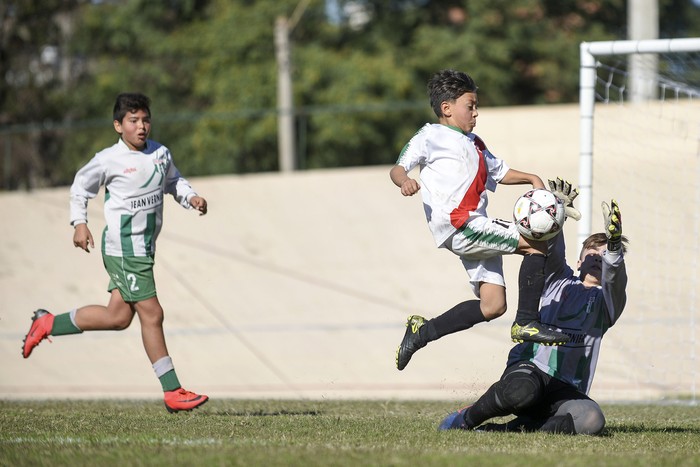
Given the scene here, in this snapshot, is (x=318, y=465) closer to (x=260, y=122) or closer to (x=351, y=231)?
(x=351, y=231)

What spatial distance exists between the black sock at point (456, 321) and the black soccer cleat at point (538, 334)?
16.8 inches

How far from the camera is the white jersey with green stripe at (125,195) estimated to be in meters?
7.30

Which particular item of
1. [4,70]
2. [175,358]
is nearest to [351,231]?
[175,358]

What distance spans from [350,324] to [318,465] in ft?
35.1

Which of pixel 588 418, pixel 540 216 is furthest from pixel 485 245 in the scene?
pixel 588 418

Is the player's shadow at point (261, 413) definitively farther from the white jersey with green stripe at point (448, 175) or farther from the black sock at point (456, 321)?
the white jersey with green stripe at point (448, 175)

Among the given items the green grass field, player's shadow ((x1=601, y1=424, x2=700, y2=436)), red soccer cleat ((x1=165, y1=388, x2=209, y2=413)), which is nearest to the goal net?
player's shadow ((x1=601, y1=424, x2=700, y2=436))

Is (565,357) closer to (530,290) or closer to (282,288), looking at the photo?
(530,290)

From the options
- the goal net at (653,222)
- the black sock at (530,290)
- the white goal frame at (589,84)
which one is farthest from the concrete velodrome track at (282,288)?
the black sock at (530,290)

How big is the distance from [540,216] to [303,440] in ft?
6.04

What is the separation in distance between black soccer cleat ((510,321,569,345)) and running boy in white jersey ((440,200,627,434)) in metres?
0.22

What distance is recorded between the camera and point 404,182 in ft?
20.7

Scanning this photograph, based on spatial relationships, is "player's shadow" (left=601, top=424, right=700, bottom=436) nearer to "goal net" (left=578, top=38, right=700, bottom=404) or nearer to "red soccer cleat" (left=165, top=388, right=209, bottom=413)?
"red soccer cleat" (left=165, top=388, right=209, bottom=413)

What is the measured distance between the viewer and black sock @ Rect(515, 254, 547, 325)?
6.29 m
